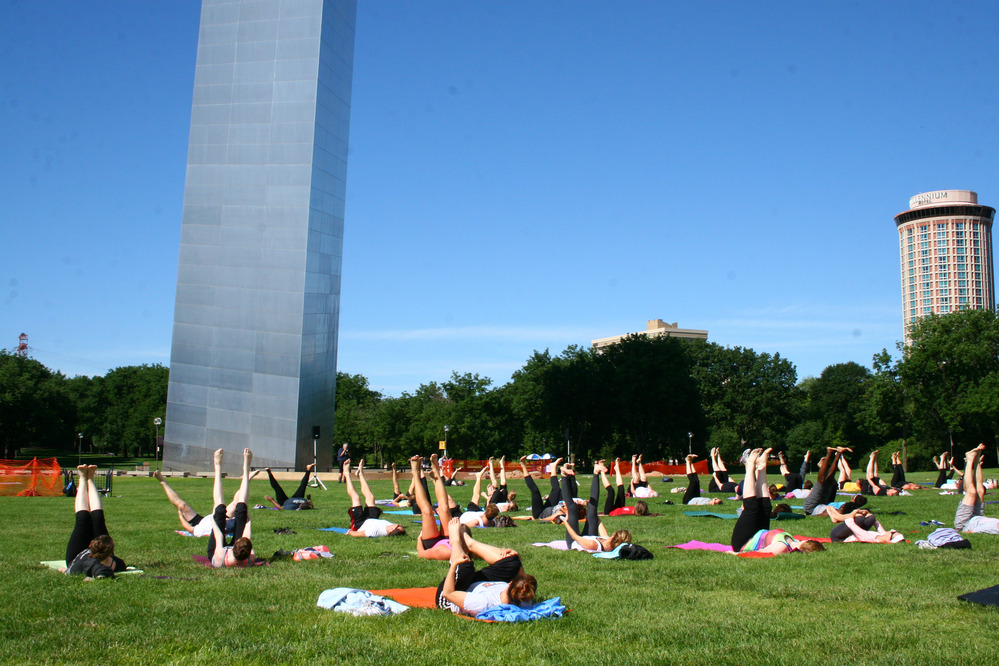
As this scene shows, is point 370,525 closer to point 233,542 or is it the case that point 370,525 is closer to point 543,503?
point 233,542

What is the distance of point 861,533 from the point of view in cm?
1184

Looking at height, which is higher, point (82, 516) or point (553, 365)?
point (553, 365)

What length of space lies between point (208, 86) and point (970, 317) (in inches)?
2214

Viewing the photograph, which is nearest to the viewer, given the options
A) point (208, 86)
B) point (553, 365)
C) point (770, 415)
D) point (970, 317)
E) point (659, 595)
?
point (659, 595)

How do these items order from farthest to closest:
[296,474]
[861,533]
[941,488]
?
[296,474], [941,488], [861,533]

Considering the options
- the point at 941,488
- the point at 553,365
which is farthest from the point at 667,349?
the point at 941,488

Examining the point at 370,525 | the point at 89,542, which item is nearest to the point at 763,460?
the point at 370,525

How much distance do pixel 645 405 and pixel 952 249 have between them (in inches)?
6607

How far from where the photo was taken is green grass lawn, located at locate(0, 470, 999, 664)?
561cm

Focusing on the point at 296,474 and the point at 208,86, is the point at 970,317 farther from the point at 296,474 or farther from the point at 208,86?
the point at 208,86

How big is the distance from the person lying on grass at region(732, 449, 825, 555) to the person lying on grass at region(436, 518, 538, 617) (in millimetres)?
4772

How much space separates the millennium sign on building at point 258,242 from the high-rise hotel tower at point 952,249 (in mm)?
183009

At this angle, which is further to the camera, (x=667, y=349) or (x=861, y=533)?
(x=667, y=349)

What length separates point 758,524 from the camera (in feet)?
36.5
